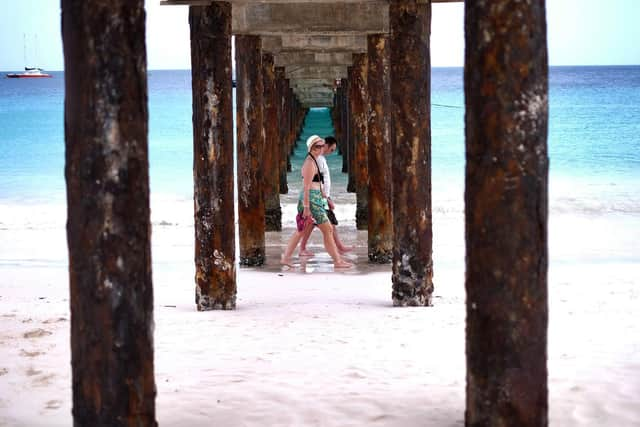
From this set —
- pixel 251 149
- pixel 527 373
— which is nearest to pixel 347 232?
pixel 251 149

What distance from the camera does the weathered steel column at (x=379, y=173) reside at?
9516mm

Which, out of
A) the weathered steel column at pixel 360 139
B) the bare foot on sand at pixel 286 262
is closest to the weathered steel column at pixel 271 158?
the weathered steel column at pixel 360 139

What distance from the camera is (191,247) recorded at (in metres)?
11.7

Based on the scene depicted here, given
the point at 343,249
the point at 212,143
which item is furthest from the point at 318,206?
the point at 212,143

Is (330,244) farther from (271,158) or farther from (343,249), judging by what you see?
(271,158)

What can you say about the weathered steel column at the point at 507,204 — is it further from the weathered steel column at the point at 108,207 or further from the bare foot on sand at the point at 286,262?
the bare foot on sand at the point at 286,262

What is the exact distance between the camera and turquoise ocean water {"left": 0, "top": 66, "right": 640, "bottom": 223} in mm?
21500

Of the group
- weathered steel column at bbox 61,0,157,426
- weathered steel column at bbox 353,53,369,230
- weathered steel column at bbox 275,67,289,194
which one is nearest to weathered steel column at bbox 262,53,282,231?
weathered steel column at bbox 353,53,369,230

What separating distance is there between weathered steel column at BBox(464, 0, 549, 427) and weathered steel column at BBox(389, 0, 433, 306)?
3.22 m

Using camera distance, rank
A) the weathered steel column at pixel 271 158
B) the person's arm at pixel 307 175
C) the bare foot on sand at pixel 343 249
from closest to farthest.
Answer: the person's arm at pixel 307 175
the bare foot on sand at pixel 343 249
the weathered steel column at pixel 271 158

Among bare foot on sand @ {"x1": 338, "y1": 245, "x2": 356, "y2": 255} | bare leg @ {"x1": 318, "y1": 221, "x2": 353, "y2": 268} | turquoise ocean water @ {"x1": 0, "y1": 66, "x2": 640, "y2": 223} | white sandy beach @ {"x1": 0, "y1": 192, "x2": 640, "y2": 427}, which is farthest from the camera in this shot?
turquoise ocean water @ {"x1": 0, "y1": 66, "x2": 640, "y2": 223}

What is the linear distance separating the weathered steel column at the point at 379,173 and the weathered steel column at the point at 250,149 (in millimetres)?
1005

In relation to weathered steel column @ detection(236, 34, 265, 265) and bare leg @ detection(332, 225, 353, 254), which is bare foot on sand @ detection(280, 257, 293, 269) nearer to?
weathered steel column @ detection(236, 34, 265, 265)

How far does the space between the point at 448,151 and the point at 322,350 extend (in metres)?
32.5
